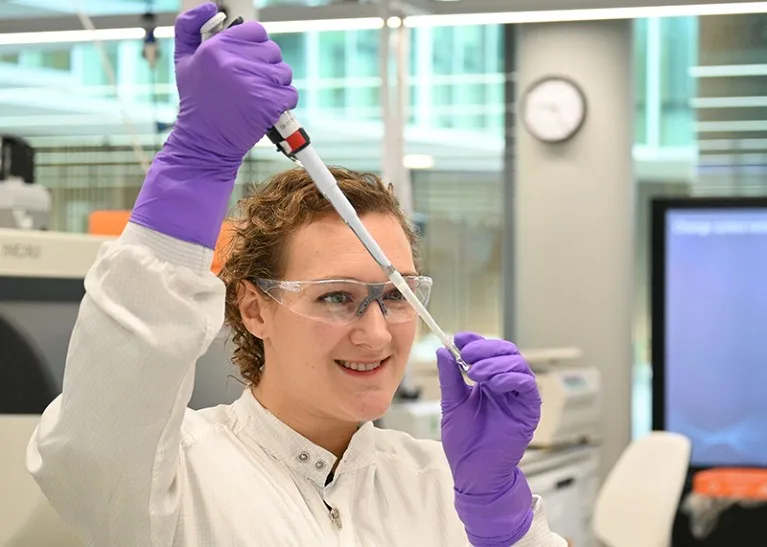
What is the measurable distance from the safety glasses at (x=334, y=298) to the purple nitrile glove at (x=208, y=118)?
0.86ft

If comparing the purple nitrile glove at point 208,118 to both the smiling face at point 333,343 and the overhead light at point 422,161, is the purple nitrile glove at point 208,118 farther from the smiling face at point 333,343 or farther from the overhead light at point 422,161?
the overhead light at point 422,161

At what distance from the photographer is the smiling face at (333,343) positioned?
138 cm

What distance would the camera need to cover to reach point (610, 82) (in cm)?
495

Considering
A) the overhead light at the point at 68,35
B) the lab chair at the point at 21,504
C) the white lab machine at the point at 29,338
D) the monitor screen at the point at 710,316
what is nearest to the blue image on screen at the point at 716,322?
the monitor screen at the point at 710,316

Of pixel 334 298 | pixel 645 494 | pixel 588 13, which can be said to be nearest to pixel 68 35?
pixel 588 13

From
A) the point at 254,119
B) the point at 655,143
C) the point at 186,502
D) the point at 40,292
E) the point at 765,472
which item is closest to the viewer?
the point at 254,119

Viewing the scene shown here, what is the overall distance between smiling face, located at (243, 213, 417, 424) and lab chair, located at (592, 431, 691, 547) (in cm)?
234

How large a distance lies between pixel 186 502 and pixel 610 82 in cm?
405

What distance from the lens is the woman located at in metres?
1.09

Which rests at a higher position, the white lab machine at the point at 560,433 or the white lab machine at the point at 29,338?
the white lab machine at the point at 29,338

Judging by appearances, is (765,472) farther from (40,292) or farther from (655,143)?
(40,292)

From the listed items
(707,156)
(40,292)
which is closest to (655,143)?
(707,156)

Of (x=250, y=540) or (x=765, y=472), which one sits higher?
(x=250, y=540)

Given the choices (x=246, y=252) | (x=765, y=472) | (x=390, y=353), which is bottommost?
(x=765, y=472)
